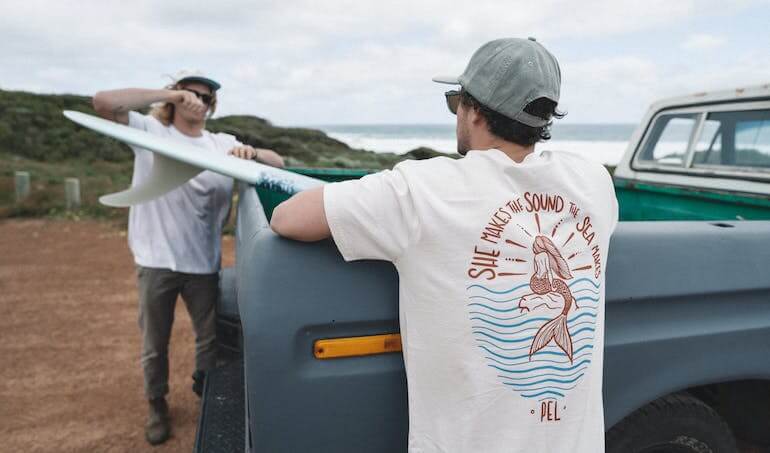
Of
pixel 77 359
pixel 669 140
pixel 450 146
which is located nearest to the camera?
pixel 669 140

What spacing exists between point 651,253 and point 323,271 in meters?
1.01

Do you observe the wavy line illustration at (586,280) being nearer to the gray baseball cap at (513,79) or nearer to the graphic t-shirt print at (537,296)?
the graphic t-shirt print at (537,296)

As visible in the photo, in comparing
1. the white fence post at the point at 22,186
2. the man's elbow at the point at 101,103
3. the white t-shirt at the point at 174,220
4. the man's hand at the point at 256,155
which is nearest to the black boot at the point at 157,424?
the white t-shirt at the point at 174,220

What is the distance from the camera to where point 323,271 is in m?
1.43

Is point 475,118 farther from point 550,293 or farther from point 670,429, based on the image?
point 670,429

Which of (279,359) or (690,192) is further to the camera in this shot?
(690,192)

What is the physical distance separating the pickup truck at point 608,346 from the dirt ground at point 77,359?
4.37 feet

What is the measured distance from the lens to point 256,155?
3.27 meters

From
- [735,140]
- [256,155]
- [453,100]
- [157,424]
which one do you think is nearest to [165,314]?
[157,424]

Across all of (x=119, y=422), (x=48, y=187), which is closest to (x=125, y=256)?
(x=119, y=422)

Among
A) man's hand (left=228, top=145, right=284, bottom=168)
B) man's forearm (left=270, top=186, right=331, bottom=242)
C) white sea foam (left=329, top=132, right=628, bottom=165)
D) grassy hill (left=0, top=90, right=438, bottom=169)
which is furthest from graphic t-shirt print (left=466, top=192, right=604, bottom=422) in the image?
grassy hill (left=0, top=90, right=438, bottom=169)

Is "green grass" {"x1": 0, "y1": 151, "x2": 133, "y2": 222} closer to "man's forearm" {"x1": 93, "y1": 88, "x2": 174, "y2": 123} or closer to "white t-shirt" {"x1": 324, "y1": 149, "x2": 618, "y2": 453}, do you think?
"man's forearm" {"x1": 93, "y1": 88, "x2": 174, "y2": 123}

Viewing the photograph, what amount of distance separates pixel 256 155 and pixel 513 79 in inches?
83.1

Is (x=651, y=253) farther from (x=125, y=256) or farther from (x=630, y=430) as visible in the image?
(x=125, y=256)
